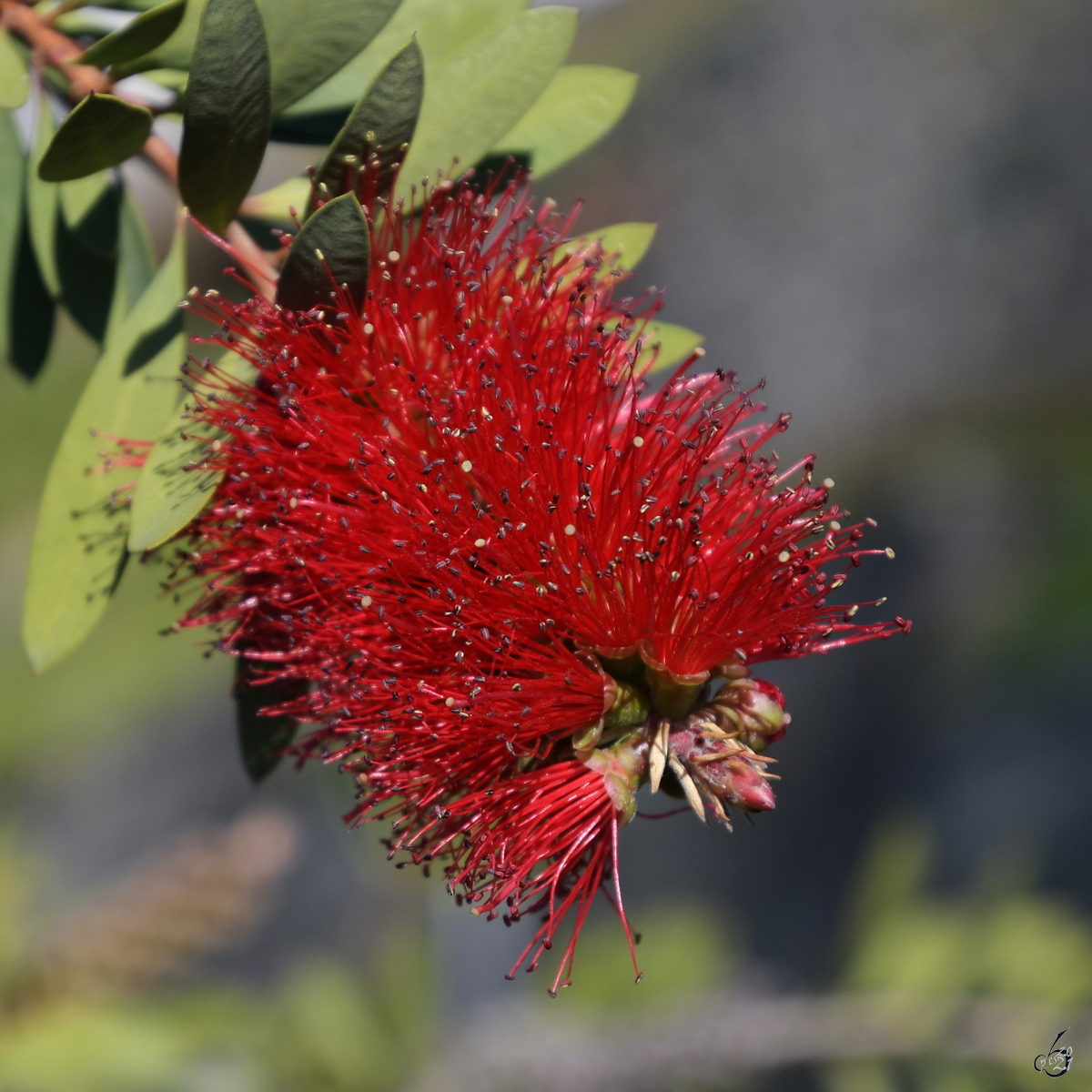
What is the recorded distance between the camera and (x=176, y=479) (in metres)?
1.22

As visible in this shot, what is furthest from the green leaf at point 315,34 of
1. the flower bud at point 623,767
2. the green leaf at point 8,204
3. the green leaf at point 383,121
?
the flower bud at point 623,767

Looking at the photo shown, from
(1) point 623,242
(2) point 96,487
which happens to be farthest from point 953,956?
(2) point 96,487

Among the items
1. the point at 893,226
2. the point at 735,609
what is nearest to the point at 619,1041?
the point at 735,609

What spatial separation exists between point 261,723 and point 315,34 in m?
0.89

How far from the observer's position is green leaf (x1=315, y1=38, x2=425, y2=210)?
1.16 m

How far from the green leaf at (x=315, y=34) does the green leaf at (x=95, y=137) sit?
176mm

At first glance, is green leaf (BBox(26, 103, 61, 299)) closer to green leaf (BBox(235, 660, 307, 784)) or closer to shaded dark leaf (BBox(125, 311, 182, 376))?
shaded dark leaf (BBox(125, 311, 182, 376))

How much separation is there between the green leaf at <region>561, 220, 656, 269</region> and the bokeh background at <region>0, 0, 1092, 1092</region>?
181cm

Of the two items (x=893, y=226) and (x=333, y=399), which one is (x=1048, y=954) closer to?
(x=333, y=399)

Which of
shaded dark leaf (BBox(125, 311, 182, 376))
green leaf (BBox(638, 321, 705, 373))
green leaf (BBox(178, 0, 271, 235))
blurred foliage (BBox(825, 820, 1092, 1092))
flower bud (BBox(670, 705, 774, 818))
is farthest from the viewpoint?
blurred foliage (BBox(825, 820, 1092, 1092))

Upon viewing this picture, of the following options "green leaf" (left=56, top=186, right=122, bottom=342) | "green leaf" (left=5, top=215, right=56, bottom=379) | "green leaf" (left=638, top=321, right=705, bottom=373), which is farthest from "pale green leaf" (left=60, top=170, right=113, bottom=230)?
"green leaf" (left=638, top=321, right=705, bottom=373)

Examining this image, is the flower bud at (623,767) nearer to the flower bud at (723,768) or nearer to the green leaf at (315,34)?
the flower bud at (723,768)

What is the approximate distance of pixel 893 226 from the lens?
7.77 metres

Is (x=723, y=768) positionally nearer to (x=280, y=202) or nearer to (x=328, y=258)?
(x=328, y=258)
